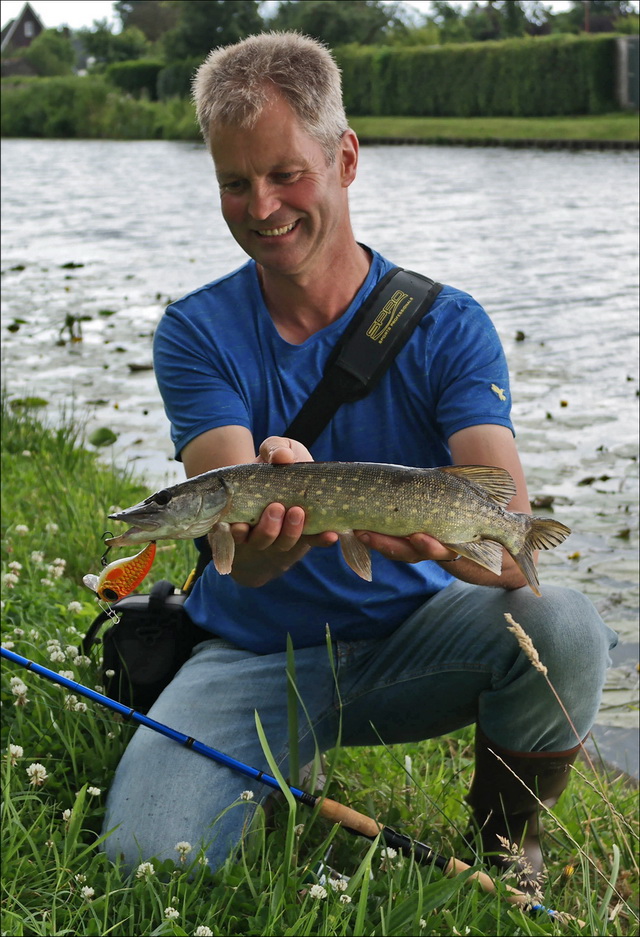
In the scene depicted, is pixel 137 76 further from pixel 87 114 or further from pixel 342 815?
pixel 342 815

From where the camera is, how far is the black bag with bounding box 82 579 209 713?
3.39m

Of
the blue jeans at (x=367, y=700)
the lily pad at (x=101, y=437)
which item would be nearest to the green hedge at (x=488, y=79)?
the lily pad at (x=101, y=437)

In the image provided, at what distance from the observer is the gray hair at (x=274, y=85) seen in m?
3.08

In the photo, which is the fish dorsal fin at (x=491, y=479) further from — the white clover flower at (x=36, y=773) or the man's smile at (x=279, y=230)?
the white clover flower at (x=36, y=773)

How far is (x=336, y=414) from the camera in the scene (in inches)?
124

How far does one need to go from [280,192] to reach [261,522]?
109 centimetres

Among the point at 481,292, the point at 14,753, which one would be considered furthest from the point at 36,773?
the point at 481,292

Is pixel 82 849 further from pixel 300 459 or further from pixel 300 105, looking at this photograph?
pixel 300 105

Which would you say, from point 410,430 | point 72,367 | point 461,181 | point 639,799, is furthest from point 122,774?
point 461,181

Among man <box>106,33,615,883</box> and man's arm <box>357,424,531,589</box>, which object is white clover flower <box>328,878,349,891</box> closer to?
man <box>106,33,615,883</box>

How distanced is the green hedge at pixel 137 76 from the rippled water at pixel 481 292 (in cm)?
5062

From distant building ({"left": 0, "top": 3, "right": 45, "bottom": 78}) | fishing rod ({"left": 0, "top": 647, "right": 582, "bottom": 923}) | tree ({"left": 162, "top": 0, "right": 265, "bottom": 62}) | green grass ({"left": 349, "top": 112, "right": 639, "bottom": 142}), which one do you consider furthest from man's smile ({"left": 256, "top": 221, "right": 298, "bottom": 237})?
distant building ({"left": 0, "top": 3, "right": 45, "bottom": 78})

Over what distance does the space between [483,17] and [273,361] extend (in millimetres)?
90328

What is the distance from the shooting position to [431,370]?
3141 mm
